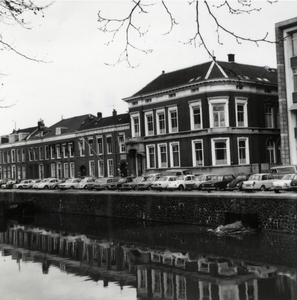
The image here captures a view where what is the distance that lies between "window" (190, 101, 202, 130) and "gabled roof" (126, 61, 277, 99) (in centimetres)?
250

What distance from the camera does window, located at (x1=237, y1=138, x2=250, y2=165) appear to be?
50031 millimetres

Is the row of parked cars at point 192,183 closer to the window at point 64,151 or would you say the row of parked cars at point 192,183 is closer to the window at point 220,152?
the window at point 220,152

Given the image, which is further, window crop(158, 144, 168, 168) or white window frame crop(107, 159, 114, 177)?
white window frame crop(107, 159, 114, 177)

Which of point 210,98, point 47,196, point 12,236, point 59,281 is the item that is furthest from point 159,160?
point 59,281

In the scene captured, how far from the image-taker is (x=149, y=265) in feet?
73.6

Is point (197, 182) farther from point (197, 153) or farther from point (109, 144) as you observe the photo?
point (109, 144)

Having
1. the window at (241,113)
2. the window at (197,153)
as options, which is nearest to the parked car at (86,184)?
the window at (197,153)

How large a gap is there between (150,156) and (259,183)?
78.3ft

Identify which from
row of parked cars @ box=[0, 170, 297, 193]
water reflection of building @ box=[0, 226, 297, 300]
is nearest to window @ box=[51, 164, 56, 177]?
row of parked cars @ box=[0, 170, 297, 193]

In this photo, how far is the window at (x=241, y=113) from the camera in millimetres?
50281

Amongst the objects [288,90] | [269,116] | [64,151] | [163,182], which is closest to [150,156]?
[163,182]

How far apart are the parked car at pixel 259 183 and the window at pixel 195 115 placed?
16.0 m

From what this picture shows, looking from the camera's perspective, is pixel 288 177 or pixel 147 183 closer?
pixel 288 177

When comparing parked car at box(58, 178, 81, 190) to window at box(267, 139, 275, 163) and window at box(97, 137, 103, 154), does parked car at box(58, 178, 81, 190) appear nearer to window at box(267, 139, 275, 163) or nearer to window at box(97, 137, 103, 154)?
window at box(97, 137, 103, 154)
